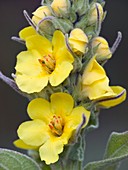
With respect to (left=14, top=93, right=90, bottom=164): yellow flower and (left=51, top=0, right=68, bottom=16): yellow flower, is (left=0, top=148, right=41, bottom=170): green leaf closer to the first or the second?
(left=14, top=93, right=90, bottom=164): yellow flower

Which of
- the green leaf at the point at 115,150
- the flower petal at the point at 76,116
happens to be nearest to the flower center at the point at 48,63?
the flower petal at the point at 76,116

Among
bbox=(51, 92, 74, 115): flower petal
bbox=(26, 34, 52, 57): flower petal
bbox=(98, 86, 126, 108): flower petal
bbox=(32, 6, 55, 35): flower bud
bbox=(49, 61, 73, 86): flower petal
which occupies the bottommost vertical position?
bbox=(98, 86, 126, 108): flower petal

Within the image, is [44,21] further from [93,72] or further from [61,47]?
[93,72]

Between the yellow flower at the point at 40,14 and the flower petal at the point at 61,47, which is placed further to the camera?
the yellow flower at the point at 40,14

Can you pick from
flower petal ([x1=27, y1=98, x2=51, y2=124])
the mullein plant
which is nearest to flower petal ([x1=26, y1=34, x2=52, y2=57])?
the mullein plant

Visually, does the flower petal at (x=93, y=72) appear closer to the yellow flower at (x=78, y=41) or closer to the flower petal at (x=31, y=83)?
the yellow flower at (x=78, y=41)

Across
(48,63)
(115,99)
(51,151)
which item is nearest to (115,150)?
(115,99)

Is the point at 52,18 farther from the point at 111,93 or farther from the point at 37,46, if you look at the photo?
the point at 111,93

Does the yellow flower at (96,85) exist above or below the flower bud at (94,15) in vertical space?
below

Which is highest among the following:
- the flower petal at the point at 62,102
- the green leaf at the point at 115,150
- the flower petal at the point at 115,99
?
the flower petal at the point at 62,102
